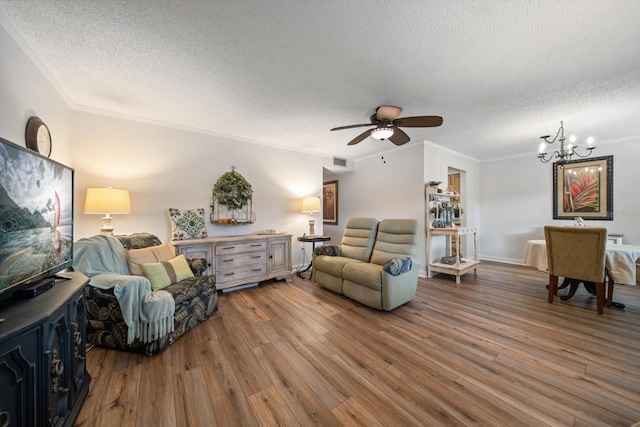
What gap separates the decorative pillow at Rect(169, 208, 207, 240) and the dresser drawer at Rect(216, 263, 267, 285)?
64 cm

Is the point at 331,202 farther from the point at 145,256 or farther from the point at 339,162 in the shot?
the point at 145,256

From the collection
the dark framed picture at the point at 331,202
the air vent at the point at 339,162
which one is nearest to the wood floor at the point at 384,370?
the air vent at the point at 339,162

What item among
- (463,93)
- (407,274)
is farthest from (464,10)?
(407,274)

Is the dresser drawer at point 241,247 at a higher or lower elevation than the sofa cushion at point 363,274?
higher

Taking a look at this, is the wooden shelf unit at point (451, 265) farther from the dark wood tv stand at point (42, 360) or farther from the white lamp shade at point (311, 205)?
the dark wood tv stand at point (42, 360)

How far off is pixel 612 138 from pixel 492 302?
12.9 ft

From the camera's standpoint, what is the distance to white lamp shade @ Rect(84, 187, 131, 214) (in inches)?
98.0

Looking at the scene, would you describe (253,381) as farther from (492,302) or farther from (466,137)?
(466,137)

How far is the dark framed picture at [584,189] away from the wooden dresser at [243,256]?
16.6 feet

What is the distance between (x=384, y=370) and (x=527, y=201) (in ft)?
17.8

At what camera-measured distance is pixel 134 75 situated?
219cm

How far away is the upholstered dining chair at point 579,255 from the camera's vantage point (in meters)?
2.58

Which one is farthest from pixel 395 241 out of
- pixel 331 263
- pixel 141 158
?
pixel 141 158

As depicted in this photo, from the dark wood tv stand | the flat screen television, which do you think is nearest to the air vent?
the flat screen television
